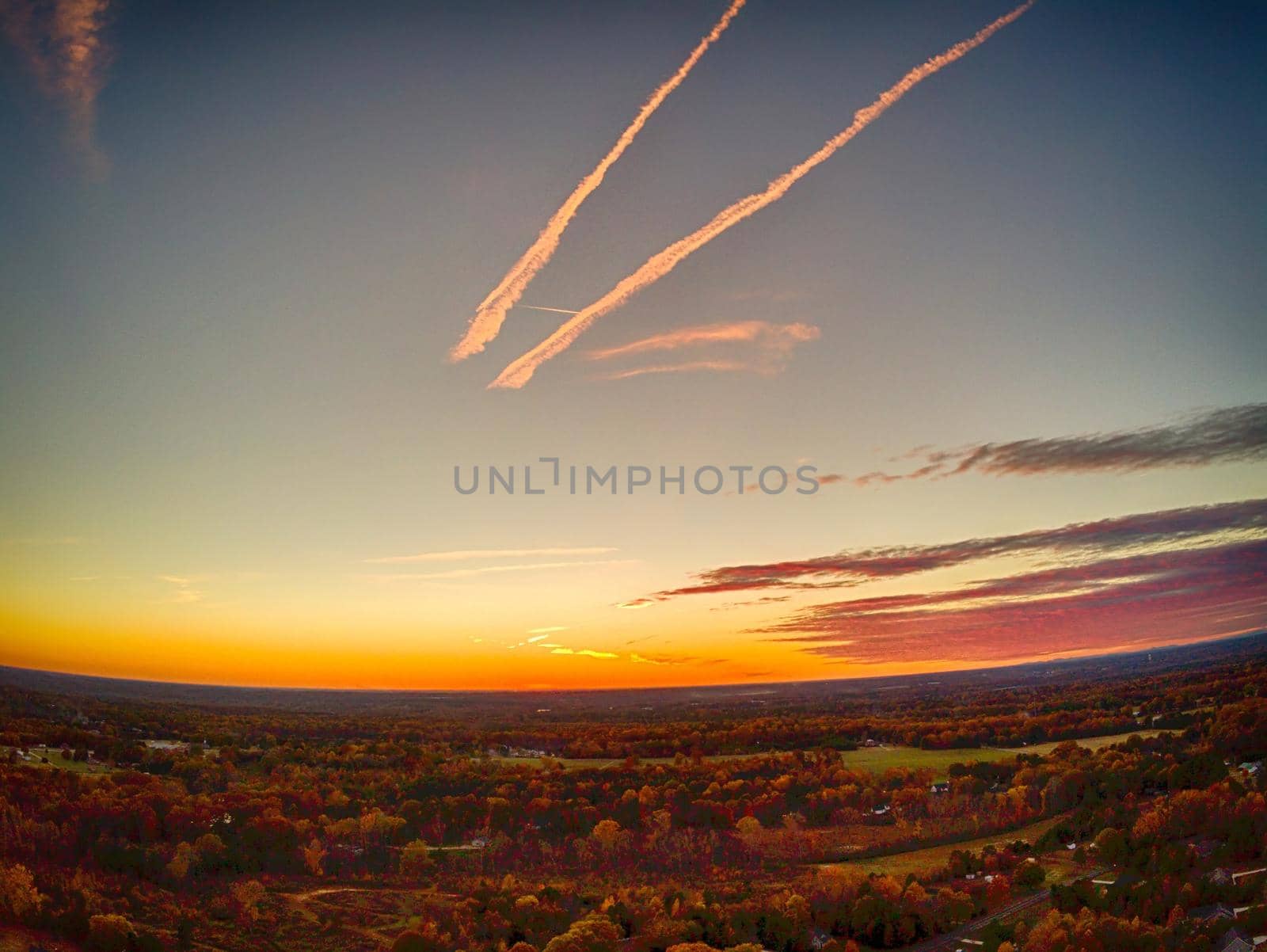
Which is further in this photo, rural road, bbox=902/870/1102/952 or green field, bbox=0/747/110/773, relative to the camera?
green field, bbox=0/747/110/773

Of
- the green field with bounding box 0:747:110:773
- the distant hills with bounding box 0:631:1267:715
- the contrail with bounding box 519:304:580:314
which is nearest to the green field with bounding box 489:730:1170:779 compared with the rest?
the distant hills with bounding box 0:631:1267:715

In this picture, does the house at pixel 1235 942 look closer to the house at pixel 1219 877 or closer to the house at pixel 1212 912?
the house at pixel 1212 912

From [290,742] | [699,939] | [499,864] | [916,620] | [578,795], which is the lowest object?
[699,939]

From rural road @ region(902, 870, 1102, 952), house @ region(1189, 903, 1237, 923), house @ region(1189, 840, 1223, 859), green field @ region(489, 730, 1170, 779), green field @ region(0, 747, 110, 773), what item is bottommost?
rural road @ region(902, 870, 1102, 952)

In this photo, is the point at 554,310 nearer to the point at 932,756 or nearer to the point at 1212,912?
the point at 932,756

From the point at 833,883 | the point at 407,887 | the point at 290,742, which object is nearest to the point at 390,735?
the point at 290,742

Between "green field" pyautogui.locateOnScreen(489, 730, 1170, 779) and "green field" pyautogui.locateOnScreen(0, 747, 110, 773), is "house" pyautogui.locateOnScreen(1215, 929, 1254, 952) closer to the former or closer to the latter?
"green field" pyautogui.locateOnScreen(489, 730, 1170, 779)

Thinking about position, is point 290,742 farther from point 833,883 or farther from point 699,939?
point 833,883
